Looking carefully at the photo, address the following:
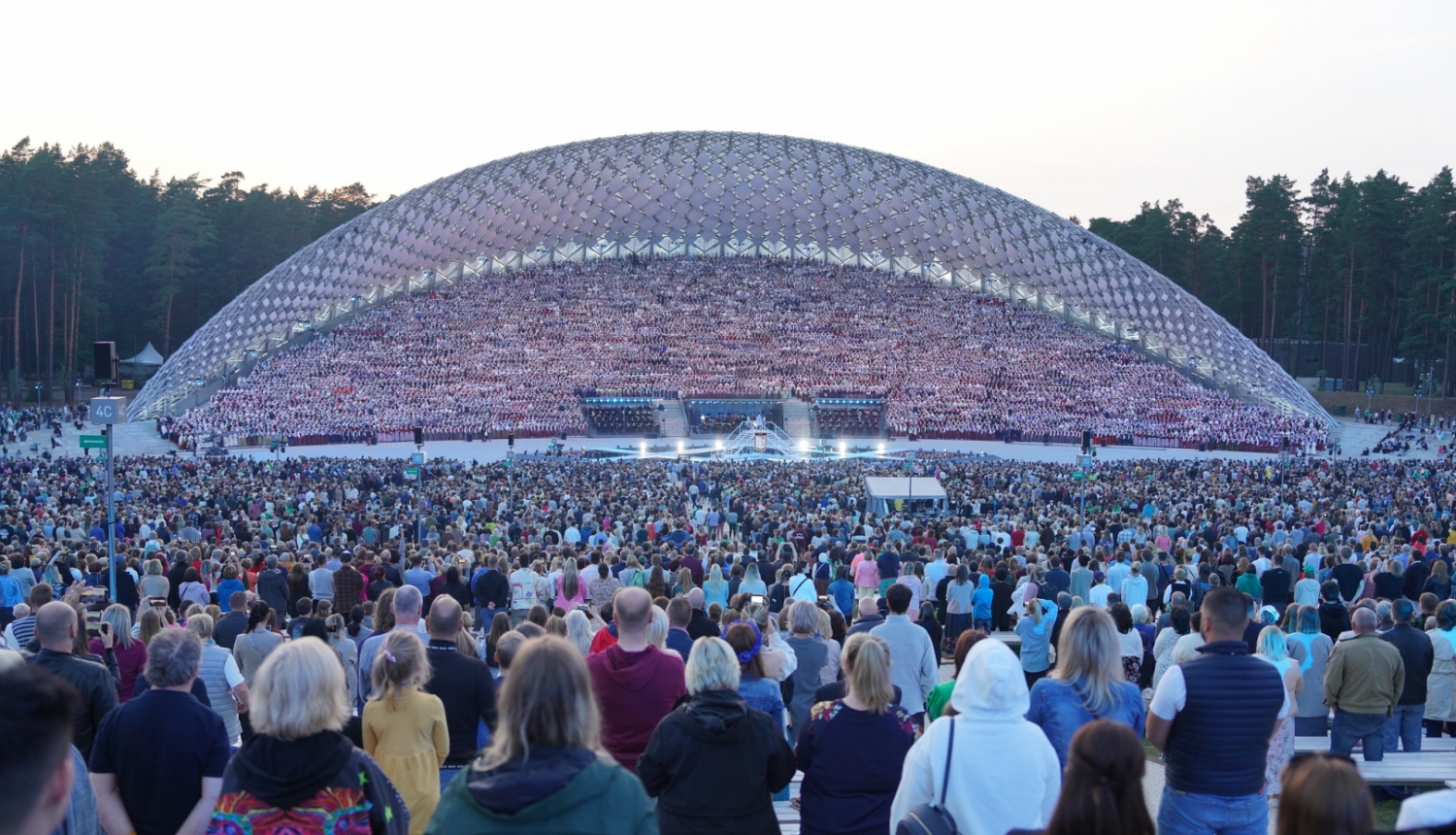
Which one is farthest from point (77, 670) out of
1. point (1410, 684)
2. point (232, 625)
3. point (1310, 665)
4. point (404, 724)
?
point (1410, 684)

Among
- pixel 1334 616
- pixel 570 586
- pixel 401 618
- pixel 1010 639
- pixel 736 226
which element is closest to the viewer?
pixel 401 618

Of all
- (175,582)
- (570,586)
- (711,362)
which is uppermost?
(711,362)

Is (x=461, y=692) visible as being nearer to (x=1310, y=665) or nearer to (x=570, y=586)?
(x=570, y=586)

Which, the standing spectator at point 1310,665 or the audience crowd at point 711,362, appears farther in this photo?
the audience crowd at point 711,362

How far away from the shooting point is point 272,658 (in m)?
3.58

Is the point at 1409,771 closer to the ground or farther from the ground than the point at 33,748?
closer to the ground

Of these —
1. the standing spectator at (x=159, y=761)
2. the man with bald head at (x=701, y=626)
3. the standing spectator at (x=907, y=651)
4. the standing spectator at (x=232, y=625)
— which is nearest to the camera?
the standing spectator at (x=159, y=761)

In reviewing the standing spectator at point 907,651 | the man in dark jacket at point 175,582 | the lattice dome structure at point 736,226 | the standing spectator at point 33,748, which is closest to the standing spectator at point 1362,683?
the standing spectator at point 907,651

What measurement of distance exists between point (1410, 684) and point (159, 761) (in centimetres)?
754

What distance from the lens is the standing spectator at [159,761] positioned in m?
4.12

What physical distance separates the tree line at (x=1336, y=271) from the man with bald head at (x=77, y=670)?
217 feet

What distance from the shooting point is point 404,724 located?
4.55 m

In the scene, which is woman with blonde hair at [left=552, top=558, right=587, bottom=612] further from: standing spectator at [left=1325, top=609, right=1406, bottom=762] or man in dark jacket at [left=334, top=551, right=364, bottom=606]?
standing spectator at [left=1325, top=609, right=1406, bottom=762]

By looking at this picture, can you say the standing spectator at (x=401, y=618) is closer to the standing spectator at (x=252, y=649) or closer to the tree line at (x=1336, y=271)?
the standing spectator at (x=252, y=649)
